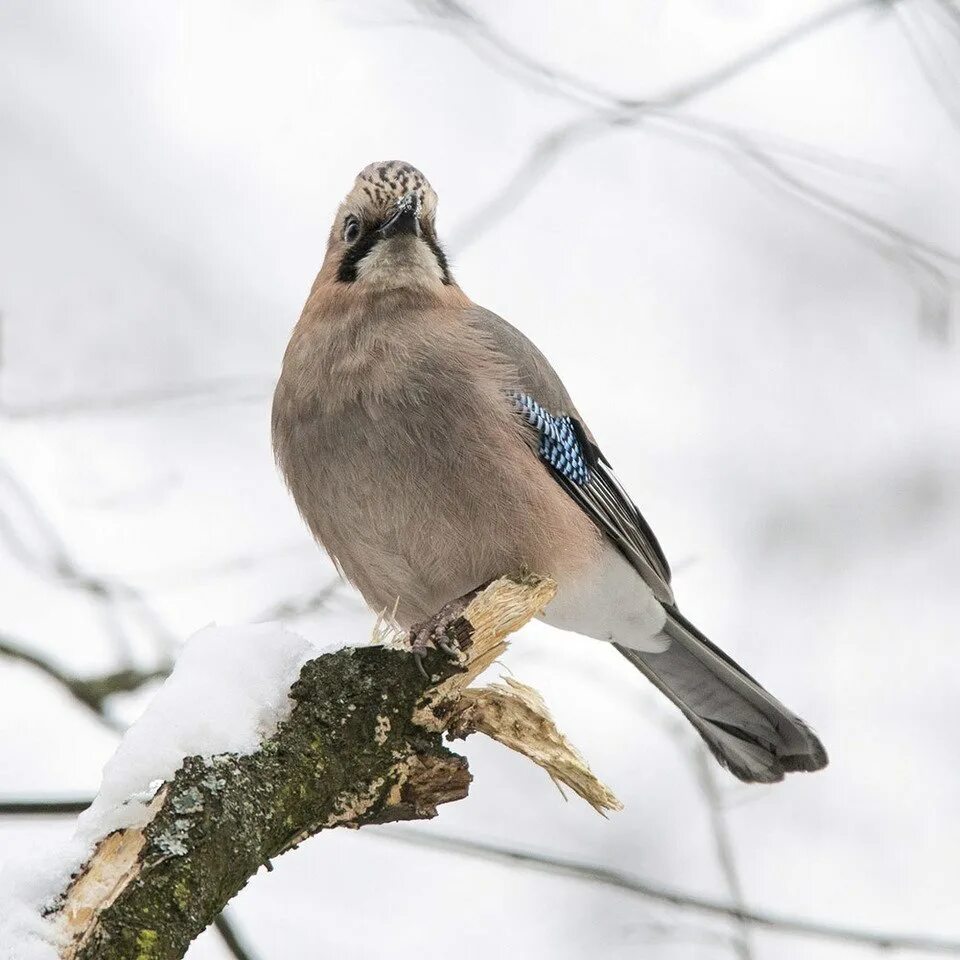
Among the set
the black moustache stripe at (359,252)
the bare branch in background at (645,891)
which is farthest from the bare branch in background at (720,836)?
the black moustache stripe at (359,252)

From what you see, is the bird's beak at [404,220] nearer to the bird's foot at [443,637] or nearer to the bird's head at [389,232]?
the bird's head at [389,232]

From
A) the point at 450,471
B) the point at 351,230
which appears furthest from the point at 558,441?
the point at 351,230

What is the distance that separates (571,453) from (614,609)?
57 centimetres

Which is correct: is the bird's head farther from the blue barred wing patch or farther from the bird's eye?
the blue barred wing patch

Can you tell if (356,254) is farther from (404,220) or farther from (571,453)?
(571,453)

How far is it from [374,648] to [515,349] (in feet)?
5.61

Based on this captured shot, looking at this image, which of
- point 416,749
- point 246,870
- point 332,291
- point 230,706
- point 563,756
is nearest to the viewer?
point 246,870

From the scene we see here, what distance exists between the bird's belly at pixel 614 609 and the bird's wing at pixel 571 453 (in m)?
0.04

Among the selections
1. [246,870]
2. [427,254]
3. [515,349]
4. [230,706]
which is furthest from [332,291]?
[246,870]

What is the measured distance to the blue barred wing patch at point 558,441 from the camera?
4.24 meters

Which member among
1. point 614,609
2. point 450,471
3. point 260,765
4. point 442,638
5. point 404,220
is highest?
point 404,220

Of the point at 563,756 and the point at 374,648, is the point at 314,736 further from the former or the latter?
the point at 563,756

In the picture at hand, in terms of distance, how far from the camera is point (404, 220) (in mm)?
4219

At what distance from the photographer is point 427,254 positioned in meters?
4.37
